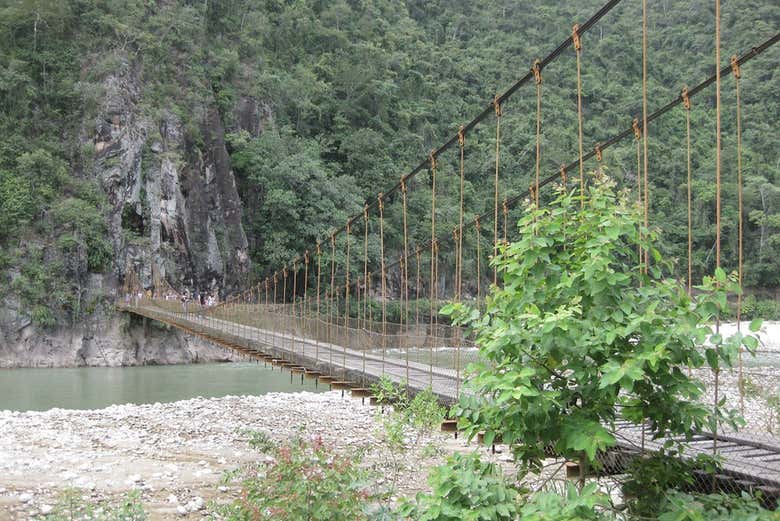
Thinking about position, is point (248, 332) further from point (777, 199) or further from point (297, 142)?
point (777, 199)

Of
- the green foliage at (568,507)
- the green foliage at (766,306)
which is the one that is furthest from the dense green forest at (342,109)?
the green foliage at (568,507)

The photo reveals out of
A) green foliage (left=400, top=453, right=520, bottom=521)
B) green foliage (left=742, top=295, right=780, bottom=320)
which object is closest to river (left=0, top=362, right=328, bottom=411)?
green foliage (left=400, top=453, right=520, bottom=521)

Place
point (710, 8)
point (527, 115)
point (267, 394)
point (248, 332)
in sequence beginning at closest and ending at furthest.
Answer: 1. point (248, 332)
2. point (267, 394)
3. point (527, 115)
4. point (710, 8)

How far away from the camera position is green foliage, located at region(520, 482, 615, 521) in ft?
5.35

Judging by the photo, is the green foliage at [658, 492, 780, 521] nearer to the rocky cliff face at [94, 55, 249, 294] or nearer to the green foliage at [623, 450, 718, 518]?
the green foliage at [623, 450, 718, 518]

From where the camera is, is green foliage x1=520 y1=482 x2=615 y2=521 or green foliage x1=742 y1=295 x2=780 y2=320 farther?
green foliage x1=742 y1=295 x2=780 y2=320

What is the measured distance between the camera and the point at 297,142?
84.5 feet

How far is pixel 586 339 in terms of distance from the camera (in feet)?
5.72

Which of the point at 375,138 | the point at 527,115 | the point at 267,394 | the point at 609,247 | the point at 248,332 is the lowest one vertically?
the point at 267,394

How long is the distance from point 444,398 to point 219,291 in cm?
1867

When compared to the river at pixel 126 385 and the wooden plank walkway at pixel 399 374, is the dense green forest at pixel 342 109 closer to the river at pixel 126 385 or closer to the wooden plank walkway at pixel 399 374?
the river at pixel 126 385

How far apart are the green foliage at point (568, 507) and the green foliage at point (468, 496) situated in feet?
0.26

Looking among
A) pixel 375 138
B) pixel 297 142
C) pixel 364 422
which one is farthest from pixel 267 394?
pixel 375 138

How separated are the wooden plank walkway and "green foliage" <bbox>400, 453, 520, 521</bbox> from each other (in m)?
0.47
